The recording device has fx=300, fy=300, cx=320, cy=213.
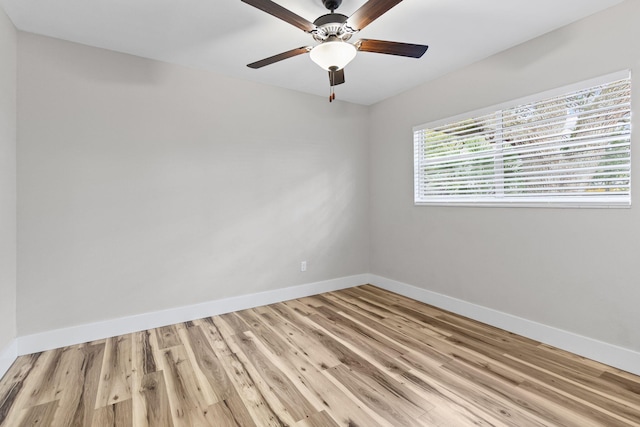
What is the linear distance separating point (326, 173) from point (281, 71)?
4.35 ft

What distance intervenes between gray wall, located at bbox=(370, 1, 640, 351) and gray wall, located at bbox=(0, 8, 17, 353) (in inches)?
141

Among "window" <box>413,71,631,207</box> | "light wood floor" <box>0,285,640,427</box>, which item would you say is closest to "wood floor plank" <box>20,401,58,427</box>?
"light wood floor" <box>0,285,640,427</box>

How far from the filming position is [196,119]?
3012mm

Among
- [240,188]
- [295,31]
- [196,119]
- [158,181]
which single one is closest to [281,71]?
[295,31]

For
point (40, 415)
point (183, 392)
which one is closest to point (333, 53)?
point (183, 392)

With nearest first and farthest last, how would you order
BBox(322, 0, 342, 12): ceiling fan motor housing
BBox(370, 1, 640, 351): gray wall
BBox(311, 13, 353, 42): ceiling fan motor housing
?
BBox(311, 13, 353, 42): ceiling fan motor housing
BBox(322, 0, 342, 12): ceiling fan motor housing
BBox(370, 1, 640, 351): gray wall

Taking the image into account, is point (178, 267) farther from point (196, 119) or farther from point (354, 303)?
point (354, 303)

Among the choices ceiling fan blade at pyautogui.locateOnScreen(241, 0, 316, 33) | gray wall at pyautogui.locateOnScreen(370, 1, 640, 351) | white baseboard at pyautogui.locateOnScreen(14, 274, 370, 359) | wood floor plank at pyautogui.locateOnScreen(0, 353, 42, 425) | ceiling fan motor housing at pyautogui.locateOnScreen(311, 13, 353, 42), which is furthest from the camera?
white baseboard at pyautogui.locateOnScreen(14, 274, 370, 359)

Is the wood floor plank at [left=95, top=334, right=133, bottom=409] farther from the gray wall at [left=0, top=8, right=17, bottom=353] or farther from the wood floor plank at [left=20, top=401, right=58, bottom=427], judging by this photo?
the gray wall at [left=0, top=8, right=17, bottom=353]

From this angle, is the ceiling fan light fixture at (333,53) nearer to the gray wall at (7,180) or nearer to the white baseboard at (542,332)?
the gray wall at (7,180)

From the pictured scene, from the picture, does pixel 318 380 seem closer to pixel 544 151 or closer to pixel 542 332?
pixel 542 332

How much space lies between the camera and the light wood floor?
164 centimetres

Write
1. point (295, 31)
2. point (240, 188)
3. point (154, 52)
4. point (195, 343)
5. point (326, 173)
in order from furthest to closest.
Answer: point (326, 173) < point (240, 188) < point (154, 52) < point (195, 343) < point (295, 31)

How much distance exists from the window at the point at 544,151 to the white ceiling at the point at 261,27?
587mm
